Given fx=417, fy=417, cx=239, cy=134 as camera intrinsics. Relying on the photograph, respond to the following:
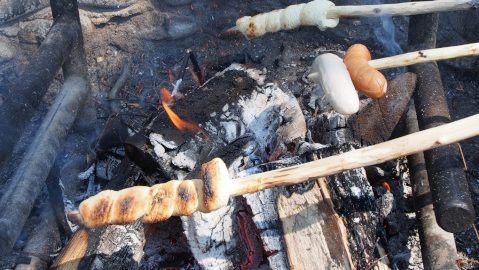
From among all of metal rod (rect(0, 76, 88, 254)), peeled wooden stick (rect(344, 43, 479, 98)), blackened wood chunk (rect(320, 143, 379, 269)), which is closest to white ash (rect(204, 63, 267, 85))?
peeled wooden stick (rect(344, 43, 479, 98))

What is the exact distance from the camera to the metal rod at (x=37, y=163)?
265 centimetres

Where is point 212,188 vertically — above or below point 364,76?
below

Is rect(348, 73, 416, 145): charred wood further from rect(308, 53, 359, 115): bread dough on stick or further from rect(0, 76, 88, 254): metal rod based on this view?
rect(0, 76, 88, 254): metal rod

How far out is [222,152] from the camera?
3.13 meters

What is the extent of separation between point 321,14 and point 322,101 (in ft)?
2.63

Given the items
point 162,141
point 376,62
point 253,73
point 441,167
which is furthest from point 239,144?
point 441,167

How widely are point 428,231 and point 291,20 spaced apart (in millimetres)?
2260

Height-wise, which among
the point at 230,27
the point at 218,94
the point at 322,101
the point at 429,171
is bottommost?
the point at 429,171

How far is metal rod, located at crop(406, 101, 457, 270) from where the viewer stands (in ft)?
8.66

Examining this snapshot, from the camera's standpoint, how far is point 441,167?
2.75m

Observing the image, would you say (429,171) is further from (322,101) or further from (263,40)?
(263,40)

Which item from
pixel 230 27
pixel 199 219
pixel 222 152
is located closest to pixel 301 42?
pixel 230 27

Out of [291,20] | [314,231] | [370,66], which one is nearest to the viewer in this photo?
[314,231]

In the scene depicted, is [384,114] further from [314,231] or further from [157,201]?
[157,201]
